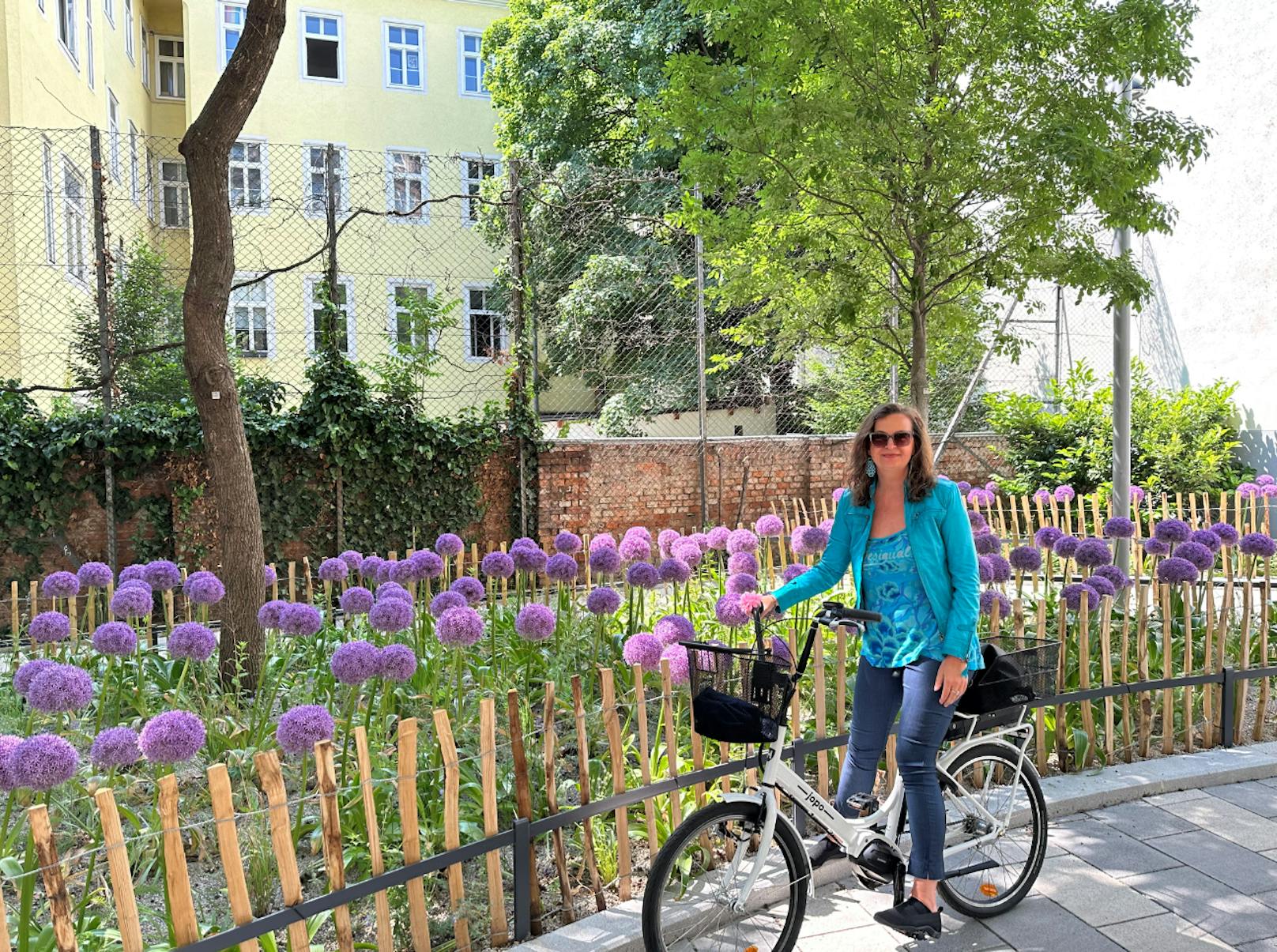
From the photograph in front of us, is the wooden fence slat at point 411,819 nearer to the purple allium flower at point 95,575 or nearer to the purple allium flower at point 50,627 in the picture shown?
the purple allium flower at point 50,627

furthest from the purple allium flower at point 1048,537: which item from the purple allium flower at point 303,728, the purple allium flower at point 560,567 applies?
the purple allium flower at point 303,728

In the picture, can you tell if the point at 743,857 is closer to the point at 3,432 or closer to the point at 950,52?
the point at 950,52

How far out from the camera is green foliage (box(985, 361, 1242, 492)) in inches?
498

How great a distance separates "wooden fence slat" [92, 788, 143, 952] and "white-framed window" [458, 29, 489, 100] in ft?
78.7

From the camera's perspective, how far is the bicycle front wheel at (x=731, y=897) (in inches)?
123

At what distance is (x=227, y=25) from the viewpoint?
22.6 meters

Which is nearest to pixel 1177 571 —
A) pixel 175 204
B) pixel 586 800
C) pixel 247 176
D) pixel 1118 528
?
pixel 1118 528

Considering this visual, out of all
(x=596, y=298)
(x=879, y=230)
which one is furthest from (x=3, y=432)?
(x=879, y=230)

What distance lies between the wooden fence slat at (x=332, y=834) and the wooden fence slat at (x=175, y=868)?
14.8 inches

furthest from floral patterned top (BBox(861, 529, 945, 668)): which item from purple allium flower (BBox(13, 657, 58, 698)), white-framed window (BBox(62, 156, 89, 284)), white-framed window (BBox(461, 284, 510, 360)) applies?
white-framed window (BBox(62, 156, 89, 284))

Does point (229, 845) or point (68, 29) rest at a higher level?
point (68, 29)

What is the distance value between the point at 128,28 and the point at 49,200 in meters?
12.3

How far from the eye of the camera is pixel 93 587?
5.58m

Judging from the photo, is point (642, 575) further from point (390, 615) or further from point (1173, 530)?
point (1173, 530)
